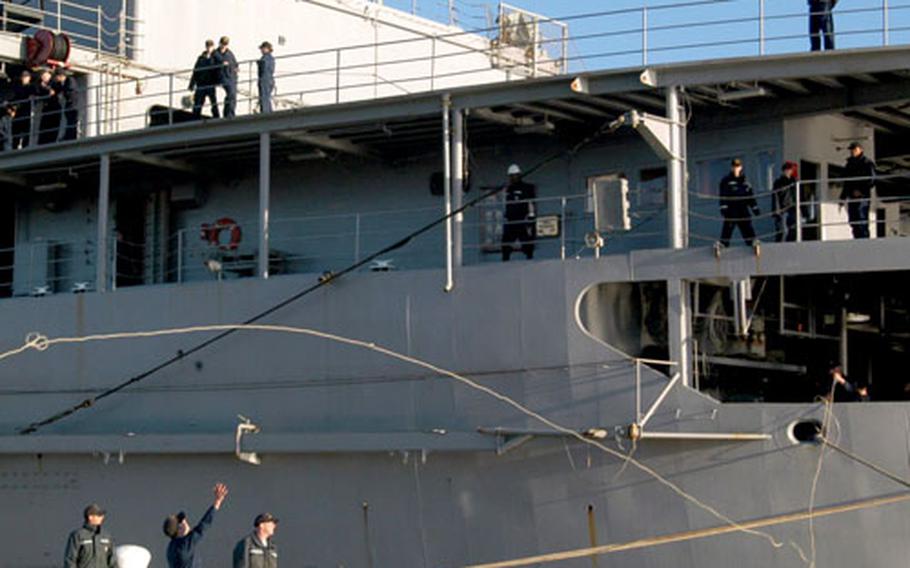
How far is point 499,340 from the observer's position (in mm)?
16344

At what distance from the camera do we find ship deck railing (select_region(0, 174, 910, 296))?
17.3m

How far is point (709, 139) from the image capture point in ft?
59.1

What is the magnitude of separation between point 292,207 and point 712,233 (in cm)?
573

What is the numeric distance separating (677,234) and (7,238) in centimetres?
1167

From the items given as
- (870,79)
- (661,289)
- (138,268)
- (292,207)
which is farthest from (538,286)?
(138,268)

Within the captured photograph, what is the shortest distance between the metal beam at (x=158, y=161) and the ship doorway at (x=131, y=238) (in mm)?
1293

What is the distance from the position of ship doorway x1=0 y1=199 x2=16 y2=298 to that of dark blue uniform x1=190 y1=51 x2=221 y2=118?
13.9ft

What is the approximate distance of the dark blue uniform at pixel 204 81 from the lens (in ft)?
67.1

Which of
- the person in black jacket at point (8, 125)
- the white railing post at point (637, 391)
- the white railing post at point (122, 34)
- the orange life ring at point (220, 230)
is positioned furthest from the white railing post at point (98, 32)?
the white railing post at point (637, 391)

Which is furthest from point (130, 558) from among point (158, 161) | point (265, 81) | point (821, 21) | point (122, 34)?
point (122, 34)

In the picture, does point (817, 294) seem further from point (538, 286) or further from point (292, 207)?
point (292, 207)

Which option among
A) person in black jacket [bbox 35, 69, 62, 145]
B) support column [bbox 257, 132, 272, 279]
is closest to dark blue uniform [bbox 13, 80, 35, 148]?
person in black jacket [bbox 35, 69, 62, 145]

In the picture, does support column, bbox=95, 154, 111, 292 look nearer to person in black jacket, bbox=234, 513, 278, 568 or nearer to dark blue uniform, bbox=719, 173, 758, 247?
dark blue uniform, bbox=719, 173, 758, 247

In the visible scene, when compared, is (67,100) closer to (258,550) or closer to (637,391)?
(637,391)
